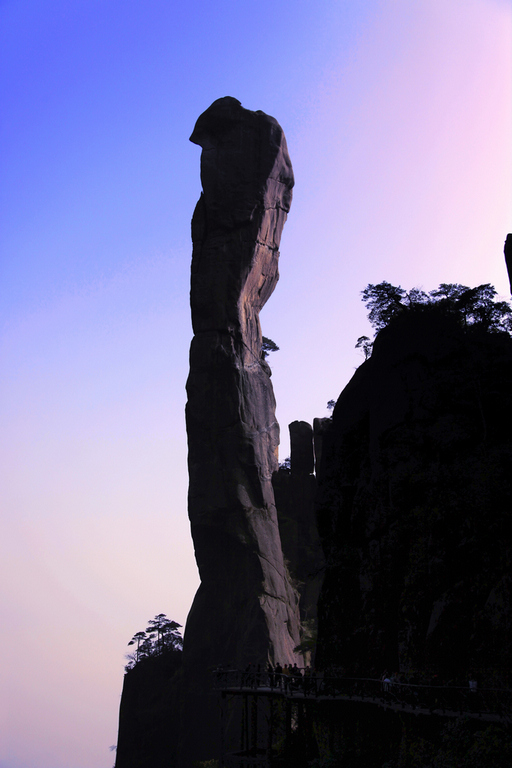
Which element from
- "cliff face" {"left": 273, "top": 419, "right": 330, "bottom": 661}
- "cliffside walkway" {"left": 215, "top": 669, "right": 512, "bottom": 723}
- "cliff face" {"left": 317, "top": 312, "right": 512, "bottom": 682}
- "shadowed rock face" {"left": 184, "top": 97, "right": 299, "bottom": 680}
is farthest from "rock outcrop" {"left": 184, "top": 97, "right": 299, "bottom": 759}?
"cliffside walkway" {"left": 215, "top": 669, "right": 512, "bottom": 723}

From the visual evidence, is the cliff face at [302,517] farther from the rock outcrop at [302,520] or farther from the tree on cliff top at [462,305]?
the tree on cliff top at [462,305]

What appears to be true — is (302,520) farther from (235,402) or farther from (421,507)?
(421,507)

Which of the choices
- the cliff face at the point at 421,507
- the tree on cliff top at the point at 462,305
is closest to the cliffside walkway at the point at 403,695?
the cliff face at the point at 421,507

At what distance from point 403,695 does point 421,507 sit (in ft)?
24.1

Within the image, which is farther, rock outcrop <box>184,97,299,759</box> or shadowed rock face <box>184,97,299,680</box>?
shadowed rock face <box>184,97,299,680</box>

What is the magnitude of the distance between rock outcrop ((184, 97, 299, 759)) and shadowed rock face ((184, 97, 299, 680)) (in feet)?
0.28

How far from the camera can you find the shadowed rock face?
2008 inches

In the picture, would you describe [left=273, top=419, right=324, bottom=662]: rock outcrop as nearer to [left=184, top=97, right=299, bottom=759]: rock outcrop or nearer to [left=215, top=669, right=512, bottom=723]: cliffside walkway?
[left=184, top=97, right=299, bottom=759]: rock outcrop

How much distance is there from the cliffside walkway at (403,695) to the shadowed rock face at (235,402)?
19.5 metres

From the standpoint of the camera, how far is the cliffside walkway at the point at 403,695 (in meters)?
17.4

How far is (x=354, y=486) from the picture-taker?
34.3 m

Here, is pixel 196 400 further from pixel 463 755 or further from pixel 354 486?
pixel 463 755

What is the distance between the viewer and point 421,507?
26.3 metres

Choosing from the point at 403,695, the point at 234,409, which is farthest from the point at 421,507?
the point at 234,409
